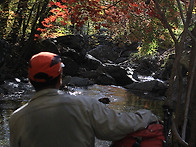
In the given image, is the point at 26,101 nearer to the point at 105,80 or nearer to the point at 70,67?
the point at 105,80

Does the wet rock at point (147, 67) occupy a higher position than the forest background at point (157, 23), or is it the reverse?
the forest background at point (157, 23)

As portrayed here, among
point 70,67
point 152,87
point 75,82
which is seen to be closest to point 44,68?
point 152,87

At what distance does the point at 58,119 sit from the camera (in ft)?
5.53

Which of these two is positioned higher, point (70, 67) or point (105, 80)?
point (70, 67)

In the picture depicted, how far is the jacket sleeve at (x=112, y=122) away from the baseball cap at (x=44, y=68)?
14.2 inches

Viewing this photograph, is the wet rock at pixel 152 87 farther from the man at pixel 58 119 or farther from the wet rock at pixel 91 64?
the man at pixel 58 119

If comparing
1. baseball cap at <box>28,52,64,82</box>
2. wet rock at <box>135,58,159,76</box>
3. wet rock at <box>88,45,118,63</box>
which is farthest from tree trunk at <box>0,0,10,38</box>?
wet rock at <box>88,45,118,63</box>

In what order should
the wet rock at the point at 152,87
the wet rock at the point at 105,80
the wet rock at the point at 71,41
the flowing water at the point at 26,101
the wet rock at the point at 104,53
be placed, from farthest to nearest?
the wet rock at the point at 104,53
the wet rock at the point at 71,41
the wet rock at the point at 105,80
the wet rock at the point at 152,87
the flowing water at the point at 26,101

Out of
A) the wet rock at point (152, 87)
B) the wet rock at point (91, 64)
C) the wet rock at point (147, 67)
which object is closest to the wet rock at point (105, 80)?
the wet rock at point (152, 87)

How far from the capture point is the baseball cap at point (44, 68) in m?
1.71

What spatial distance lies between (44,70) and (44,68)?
1 centimetres

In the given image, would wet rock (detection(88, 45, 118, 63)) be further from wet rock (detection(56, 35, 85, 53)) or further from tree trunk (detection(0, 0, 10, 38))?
tree trunk (detection(0, 0, 10, 38))

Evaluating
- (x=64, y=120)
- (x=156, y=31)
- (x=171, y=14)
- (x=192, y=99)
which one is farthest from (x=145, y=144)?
(x=156, y=31)

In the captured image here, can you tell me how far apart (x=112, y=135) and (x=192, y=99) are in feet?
7.66
